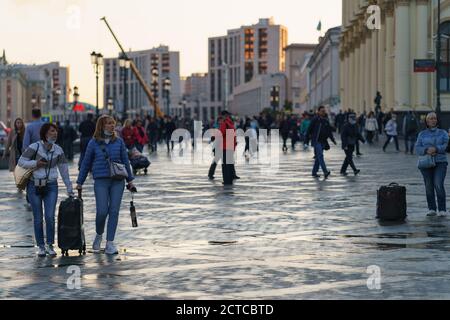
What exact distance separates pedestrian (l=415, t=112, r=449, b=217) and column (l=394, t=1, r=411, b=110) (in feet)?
146

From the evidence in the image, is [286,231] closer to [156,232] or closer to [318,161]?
[156,232]

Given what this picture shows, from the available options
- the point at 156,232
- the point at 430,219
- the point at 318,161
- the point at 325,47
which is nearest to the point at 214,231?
the point at 156,232

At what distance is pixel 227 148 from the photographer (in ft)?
83.8

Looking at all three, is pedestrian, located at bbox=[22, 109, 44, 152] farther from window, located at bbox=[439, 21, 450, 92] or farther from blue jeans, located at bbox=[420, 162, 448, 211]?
window, located at bbox=[439, 21, 450, 92]

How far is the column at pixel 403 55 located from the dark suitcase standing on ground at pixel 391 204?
45.2m

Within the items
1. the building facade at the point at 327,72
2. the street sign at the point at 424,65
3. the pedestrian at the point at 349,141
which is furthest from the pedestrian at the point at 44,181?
the building facade at the point at 327,72

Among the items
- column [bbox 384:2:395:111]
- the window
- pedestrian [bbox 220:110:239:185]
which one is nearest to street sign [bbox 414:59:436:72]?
the window

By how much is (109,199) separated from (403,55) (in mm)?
49539

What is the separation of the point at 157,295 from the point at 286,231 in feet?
17.9

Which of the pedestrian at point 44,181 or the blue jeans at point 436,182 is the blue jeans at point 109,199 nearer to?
the pedestrian at point 44,181

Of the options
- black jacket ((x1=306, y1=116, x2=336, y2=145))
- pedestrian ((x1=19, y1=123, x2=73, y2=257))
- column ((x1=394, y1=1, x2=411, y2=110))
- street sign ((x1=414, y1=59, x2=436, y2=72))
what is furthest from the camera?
column ((x1=394, y1=1, x2=411, y2=110))

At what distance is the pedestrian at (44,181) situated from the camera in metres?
13.0

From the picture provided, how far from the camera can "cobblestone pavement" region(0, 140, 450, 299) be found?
1015 centimetres

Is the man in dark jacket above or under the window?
under
